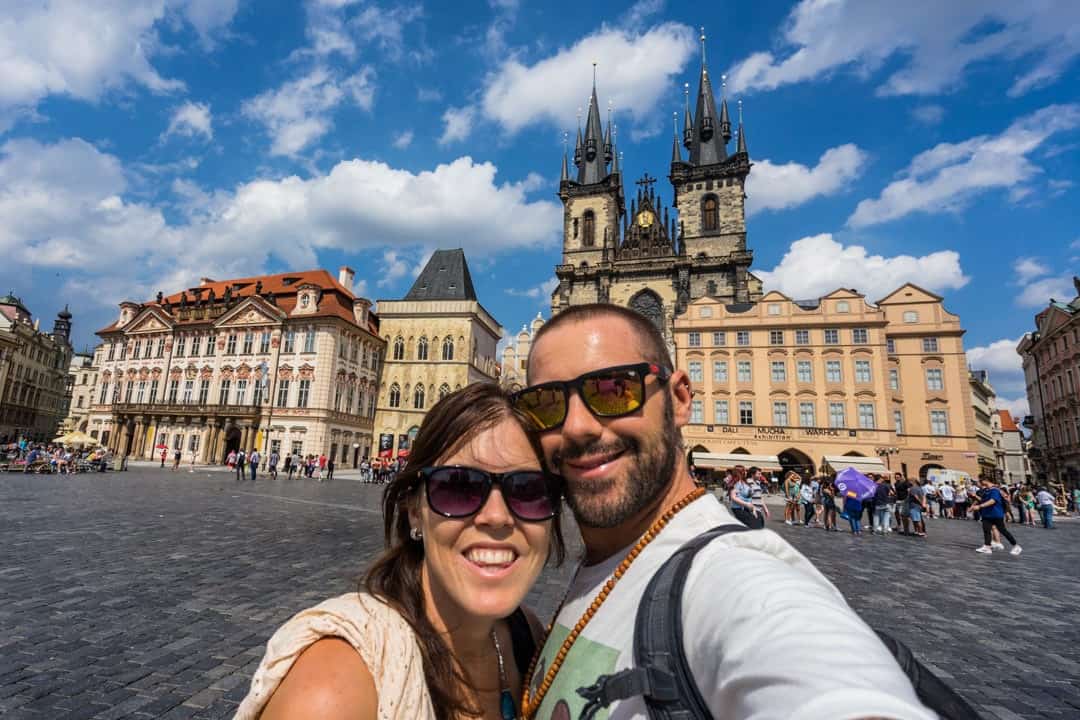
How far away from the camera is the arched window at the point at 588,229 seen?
4662 cm

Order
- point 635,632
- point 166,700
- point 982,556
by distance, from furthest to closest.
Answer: point 982,556
point 166,700
point 635,632

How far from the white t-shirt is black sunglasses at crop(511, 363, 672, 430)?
38 centimetres

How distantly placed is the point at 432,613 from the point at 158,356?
47.5m

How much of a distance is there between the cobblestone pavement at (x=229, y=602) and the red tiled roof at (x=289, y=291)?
25997mm

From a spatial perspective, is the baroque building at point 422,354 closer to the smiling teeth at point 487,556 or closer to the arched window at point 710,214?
the arched window at point 710,214

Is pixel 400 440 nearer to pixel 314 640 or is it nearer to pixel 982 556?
pixel 982 556

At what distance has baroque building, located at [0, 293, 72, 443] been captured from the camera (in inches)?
2034

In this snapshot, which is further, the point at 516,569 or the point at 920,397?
the point at 920,397

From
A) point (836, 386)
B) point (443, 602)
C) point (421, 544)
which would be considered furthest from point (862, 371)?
point (443, 602)

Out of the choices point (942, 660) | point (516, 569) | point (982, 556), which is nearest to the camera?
point (516, 569)

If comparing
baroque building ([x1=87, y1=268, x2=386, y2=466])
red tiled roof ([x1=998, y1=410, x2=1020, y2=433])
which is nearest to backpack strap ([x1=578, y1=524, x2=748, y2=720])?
baroque building ([x1=87, y1=268, x2=386, y2=466])

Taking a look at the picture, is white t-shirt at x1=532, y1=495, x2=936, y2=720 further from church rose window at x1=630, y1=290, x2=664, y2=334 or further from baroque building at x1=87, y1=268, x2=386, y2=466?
church rose window at x1=630, y1=290, x2=664, y2=334

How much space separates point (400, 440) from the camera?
1476 inches

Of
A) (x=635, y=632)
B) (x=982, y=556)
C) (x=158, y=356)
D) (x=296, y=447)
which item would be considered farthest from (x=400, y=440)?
(x=635, y=632)
